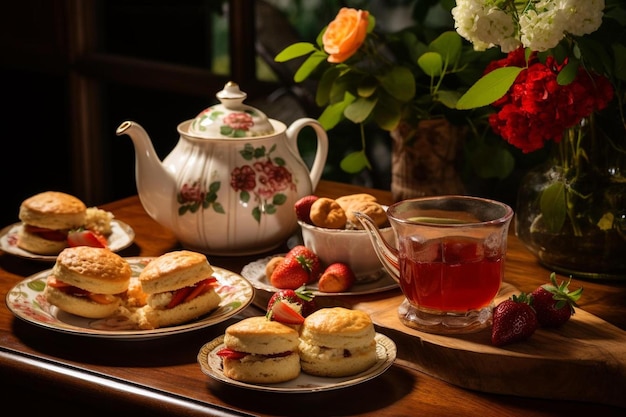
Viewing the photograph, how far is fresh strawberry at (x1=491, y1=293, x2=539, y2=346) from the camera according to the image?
4.14 feet

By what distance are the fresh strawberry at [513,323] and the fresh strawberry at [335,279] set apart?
0.28 m

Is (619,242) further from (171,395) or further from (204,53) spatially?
(204,53)

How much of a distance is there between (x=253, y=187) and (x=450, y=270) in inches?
18.4

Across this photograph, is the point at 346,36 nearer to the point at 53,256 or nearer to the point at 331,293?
the point at 331,293

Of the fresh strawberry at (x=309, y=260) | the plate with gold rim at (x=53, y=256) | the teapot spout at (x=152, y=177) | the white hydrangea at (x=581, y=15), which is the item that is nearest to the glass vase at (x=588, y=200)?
the white hydrangea at (x=581, y=15)

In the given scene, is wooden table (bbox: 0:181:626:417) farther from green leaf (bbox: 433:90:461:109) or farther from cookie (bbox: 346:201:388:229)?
green leaf (bbox: 433:90:461:109)

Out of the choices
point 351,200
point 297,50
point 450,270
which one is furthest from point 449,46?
point 450,270

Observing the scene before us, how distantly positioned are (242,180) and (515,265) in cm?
46

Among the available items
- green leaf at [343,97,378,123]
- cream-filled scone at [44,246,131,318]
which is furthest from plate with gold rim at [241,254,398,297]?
green leaf at [343,97,378,123]

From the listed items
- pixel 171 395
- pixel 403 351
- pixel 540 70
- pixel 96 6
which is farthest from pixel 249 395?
pixel 96 6

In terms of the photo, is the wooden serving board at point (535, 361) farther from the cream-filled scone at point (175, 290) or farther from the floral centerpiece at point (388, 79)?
the floral centerpiece at point (388, 79)

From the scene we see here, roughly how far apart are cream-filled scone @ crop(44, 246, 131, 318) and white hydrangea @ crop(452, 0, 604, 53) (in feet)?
1.89

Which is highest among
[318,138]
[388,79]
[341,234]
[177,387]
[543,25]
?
[543,25]

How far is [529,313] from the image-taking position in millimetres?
1271
